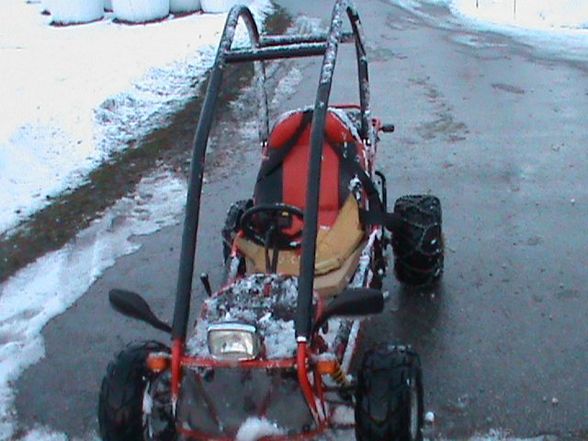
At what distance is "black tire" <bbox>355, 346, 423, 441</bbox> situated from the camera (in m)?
3.56

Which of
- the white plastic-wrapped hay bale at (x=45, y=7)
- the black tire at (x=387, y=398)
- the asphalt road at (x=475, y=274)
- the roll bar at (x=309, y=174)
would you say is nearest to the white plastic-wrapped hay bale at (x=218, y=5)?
the white plastic-wrapped hay bale at (x=45, y=7)

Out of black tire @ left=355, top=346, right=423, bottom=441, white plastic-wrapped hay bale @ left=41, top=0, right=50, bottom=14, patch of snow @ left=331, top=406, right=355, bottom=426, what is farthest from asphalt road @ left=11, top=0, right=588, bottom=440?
white plastic-wrapped hay bale @ left=41, top=0, right=50, bottom=14

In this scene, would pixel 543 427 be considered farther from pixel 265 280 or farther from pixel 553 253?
pixel 553 253

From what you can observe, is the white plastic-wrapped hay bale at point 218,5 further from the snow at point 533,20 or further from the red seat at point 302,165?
the red seat at point 302,165

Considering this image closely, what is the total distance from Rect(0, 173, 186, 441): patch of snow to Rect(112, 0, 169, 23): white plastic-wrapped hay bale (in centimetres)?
920

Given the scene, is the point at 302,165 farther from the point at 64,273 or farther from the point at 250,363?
the point at 64,273

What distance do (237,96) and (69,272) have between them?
17.9ft

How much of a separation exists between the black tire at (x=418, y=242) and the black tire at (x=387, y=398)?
1.83 metres

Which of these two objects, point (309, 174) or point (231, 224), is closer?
point (309, 174)

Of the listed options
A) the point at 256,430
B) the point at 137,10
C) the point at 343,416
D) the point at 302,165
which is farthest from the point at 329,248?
the point at 137,10

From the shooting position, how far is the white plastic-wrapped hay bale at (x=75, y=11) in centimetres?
1694

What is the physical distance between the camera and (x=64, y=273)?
6375mm

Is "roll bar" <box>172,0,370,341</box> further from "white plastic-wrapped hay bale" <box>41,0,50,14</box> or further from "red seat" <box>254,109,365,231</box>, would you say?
"white plastic-wrapped hay bale" <box>41,0,50,14</box>

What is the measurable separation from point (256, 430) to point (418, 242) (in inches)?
91.6
